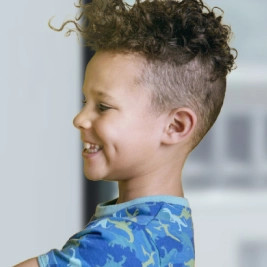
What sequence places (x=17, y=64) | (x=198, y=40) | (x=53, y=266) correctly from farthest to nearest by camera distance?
(x=17, y=64) → (x=198, y=40) → (x=53, y=266)

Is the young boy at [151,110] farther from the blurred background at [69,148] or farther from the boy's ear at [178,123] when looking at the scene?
the blurred background at [69,148]

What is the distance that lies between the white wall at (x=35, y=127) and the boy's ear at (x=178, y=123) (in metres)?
1.20

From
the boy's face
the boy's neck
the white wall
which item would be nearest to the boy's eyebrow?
the boy's face

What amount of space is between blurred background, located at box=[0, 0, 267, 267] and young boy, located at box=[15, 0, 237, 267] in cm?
114

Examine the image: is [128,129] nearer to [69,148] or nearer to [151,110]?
[151,110]

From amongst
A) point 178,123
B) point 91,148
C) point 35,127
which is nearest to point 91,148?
point 91,148

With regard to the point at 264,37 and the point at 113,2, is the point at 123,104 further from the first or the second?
the point at 264,37

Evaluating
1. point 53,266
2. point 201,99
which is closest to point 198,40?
point 201,99

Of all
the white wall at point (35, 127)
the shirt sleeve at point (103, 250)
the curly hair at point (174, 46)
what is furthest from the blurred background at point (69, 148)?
the shirt sleeve at point (103, 250)

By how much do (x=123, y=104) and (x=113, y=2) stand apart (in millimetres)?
171

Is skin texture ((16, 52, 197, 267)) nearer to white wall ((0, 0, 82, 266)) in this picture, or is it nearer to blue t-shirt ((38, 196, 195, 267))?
blue t-shirt ((38, 196, 195, 267))

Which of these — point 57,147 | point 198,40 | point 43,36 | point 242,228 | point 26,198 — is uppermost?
point 43,36

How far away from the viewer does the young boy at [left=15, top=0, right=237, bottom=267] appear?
2.78ft

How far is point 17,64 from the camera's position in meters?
2.03
